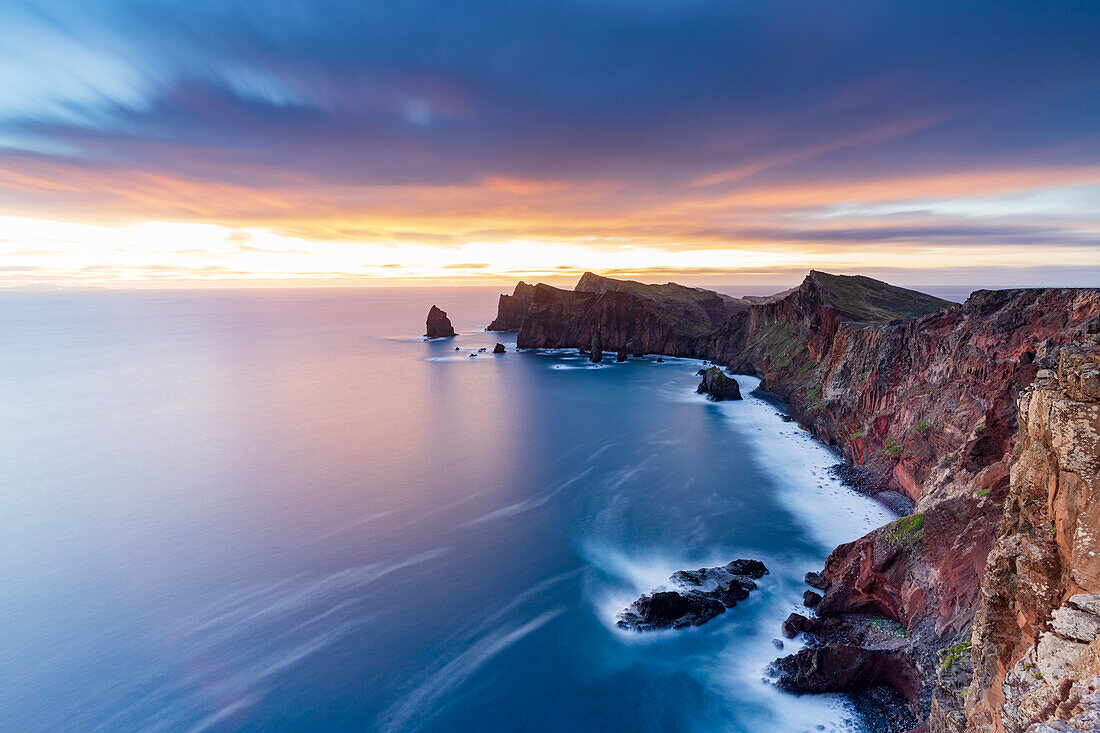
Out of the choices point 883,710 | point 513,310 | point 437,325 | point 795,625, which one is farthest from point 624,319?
point 883,710

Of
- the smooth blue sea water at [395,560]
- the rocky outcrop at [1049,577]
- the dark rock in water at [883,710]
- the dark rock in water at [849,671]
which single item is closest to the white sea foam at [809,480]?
the smooth blue sea water at [395,560]

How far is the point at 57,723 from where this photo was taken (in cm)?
2270

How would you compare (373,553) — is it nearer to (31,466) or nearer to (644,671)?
(644,671)

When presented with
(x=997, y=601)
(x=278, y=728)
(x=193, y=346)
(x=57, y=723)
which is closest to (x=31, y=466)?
(x=57, y=723)

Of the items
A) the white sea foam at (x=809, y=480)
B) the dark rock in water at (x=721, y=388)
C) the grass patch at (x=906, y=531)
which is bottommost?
the white sea foam at (x=809, y=480)

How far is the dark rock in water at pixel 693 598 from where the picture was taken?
87.2ft

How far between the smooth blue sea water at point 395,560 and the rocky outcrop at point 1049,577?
1384cm

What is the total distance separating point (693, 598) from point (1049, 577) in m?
21.4

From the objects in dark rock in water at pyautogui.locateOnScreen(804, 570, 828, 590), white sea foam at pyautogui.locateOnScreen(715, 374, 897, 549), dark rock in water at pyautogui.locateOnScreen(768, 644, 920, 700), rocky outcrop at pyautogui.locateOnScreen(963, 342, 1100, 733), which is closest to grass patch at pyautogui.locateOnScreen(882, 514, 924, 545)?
dark rock in water at pyautogui.locateOnScreen(768, 644, 920, 700)

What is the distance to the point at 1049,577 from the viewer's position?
884cm

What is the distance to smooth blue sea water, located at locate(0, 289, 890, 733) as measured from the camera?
22953 mm

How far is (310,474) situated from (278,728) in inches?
1240

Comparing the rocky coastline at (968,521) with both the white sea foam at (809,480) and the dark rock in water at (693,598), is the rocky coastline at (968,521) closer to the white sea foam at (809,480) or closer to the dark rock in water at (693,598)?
the white sea foam at (809,480)

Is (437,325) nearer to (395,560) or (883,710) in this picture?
(395,560)
